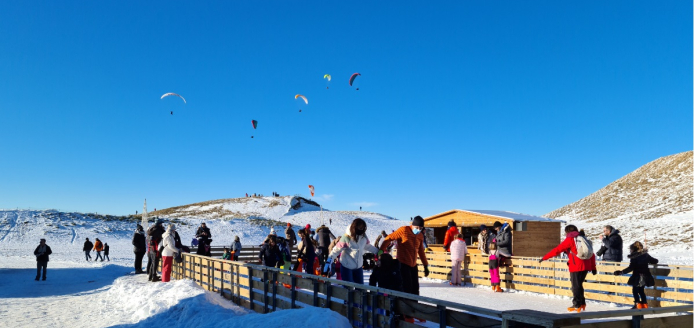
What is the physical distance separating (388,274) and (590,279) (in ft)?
20.1

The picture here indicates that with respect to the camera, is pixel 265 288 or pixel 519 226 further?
pixel 519 226

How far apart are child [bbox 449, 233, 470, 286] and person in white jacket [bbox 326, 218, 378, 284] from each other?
6938 mm

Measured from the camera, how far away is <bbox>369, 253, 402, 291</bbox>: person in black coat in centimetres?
734

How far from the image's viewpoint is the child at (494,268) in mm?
12991

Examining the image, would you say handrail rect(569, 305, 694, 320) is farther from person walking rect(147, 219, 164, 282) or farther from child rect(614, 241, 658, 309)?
person walking rect(147, 219, 164, 282)

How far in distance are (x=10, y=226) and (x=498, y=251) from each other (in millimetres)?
Answer: 50143

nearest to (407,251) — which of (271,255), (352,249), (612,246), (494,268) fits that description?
(352,249)

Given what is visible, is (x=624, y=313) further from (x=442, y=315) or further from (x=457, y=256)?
(x=457, y=256)

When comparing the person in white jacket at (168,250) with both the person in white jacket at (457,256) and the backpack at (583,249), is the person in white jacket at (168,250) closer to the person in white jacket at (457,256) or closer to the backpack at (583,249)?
the person in white jacket at (457,256)

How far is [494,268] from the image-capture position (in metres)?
13.1

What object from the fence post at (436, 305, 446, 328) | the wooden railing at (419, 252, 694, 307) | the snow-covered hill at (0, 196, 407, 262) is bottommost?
the snow-covered hill at (0, 196, 407, 262)

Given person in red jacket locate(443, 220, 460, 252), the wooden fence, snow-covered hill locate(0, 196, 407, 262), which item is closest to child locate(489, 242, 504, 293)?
person in red jacket locate(443, 220, 460, 252)

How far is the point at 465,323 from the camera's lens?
4.65 metres

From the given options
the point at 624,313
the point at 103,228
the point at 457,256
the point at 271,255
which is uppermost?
the point at 624,313
